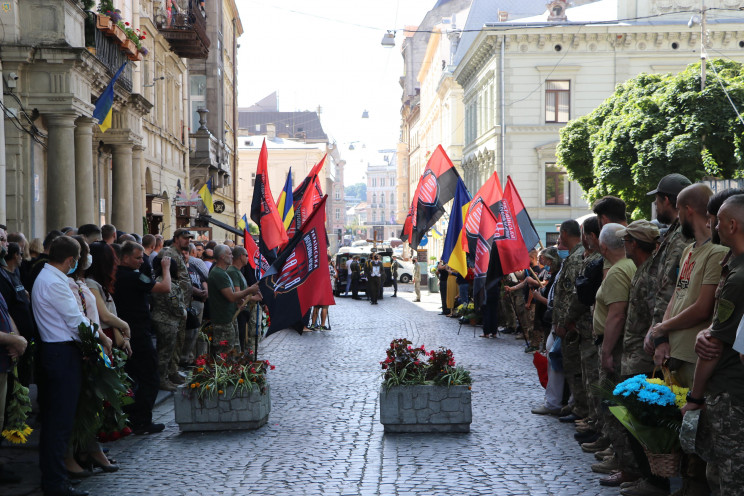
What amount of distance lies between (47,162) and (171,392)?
718cm

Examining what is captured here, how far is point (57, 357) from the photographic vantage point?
22.1 feet

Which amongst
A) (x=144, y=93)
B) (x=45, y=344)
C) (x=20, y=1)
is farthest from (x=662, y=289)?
(x=144, y=93)

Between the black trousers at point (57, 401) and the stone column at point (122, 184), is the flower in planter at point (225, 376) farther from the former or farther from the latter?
the stone column at point (122, 184)

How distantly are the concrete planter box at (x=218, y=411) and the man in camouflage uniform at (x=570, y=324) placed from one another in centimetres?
296

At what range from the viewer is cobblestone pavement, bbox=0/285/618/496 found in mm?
6887

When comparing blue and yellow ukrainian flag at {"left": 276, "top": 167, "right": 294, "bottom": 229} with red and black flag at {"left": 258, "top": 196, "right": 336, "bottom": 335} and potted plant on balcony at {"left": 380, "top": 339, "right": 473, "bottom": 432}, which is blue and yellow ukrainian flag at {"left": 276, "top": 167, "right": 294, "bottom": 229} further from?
potted plant on balcony at {"left": 380, "top": 339, "right": 473, "bottom": 432}

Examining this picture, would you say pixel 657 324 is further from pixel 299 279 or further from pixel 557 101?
pixel 557 101

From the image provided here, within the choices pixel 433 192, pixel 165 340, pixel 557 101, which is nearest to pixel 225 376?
pixel 165 340

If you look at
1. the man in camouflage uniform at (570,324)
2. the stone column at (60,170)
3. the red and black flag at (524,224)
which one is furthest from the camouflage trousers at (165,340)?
the red and black flag at (524,224)

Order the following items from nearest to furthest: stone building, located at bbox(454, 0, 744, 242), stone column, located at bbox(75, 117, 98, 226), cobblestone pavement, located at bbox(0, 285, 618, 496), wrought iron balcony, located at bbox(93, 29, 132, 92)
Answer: cobblestone pavement, located at bbox(0, 285, 618, 496) → stone column, located at bbox(75, 117, 98, 226) → wrought iron balcony, located at bbox(93, 29, 132, 92) → stone building, located at bbox(454, 0, 744, 242)

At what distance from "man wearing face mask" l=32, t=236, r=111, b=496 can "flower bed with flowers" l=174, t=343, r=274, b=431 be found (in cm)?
217

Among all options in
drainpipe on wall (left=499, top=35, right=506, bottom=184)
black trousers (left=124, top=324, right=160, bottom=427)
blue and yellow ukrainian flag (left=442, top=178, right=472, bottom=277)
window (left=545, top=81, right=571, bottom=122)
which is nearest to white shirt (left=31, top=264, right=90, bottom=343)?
black trousers (left=124, top=324, right=160, bottom=427)

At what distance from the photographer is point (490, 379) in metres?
12.8

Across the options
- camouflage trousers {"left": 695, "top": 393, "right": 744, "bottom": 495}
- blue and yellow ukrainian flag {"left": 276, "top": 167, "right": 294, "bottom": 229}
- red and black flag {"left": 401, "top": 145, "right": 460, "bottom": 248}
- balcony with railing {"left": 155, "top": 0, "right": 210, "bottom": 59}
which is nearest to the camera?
camouflage trousers {"left": 695, "top": 393, "right": 744, "bottom": 495}
